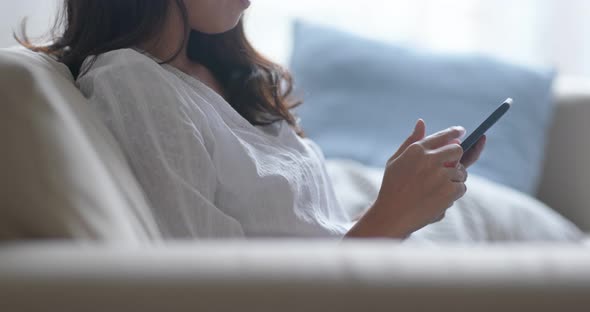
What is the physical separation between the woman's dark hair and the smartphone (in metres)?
0.33

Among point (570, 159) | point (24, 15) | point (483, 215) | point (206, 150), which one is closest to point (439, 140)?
point (206, 150)

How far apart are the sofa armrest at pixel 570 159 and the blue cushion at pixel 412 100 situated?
0.05m

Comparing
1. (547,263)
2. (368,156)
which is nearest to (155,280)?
(547,263)

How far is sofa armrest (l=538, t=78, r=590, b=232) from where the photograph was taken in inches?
70.4

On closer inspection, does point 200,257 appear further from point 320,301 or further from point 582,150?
point 582,150

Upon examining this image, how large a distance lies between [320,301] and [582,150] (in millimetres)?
1431

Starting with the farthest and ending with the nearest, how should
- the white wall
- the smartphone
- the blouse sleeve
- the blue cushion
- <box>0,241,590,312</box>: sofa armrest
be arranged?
the white wall, the blue cushion, the smartphone, the blouse sleeve, <box>0,241,590,312</box>: sofa armrest

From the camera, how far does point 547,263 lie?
561 millimetres

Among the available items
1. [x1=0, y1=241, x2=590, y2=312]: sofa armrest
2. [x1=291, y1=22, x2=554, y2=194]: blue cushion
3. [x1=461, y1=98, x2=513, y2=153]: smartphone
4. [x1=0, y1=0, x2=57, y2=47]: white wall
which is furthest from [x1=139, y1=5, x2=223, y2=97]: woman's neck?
[x1=0, y1=0, x2=57, y2=47]: white wall

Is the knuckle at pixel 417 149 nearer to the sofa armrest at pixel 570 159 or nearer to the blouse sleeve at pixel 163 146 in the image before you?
the blouse sleeve at pixel 163 146

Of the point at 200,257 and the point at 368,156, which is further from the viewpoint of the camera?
Answer: the point at 368,156

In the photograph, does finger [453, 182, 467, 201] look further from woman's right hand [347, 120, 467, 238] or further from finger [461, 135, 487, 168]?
finger [461, 135, 487, 168]

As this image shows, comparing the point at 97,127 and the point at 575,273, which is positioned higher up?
the point at 575,273

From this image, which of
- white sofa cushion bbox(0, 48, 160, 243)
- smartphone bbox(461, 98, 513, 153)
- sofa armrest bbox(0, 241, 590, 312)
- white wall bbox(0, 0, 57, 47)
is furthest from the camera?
white wall bbox(0, 0, 57, 47)
